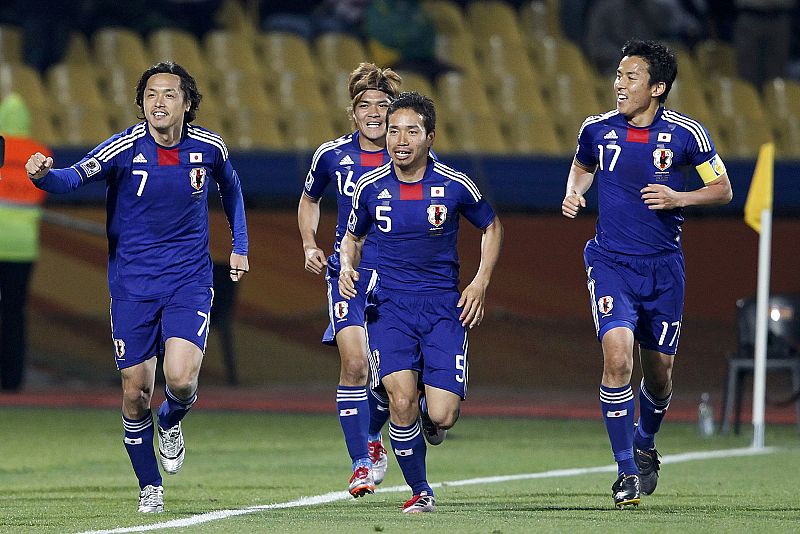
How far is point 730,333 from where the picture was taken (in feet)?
56.5

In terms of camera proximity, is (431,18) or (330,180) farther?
(431,18)

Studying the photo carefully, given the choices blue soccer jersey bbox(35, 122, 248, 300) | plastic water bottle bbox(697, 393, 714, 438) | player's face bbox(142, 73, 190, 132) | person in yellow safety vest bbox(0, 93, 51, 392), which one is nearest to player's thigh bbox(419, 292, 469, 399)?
blue soccer jersey bbox(35, 122, 248, 300)

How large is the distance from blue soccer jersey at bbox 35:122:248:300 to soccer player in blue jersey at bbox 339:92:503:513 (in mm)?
883

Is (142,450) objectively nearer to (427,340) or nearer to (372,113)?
(427,340)

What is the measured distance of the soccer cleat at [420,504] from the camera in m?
8.05

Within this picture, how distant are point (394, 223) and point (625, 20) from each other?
12.6 metres

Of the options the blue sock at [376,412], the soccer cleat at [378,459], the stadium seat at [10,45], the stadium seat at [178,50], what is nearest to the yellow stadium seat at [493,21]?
the stadium seat at [178,50]

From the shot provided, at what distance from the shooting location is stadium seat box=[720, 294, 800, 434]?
13867 mm

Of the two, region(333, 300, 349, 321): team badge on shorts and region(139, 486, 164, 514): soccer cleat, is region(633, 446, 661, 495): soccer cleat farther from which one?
region(139, 486, 164, 514): soccer cleat

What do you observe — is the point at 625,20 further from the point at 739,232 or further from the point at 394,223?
the point at 394,223

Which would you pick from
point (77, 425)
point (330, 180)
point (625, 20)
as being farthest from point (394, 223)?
point (625, 20)

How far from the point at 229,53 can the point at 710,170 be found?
11.3 metres

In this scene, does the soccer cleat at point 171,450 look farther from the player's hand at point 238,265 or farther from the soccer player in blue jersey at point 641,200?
the soccer player in blue jersey at point 641,200

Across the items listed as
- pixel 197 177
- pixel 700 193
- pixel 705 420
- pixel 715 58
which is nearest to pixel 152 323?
pixel 197 177
